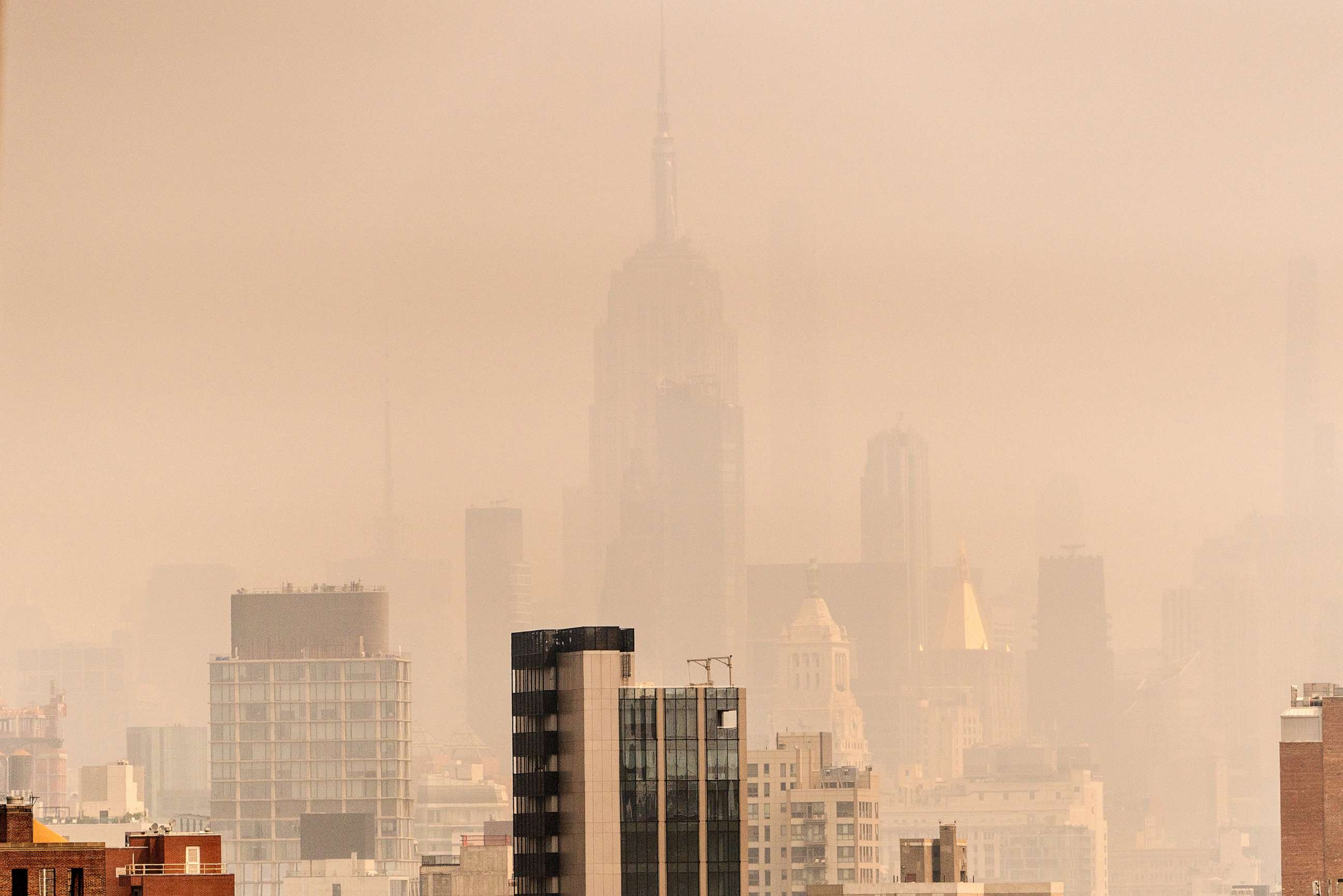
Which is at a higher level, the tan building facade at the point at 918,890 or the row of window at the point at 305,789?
the row of window at the point at 305,789

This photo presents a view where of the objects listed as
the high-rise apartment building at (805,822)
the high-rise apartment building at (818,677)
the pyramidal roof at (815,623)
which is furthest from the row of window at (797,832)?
the pyramidal roof at (815,623)

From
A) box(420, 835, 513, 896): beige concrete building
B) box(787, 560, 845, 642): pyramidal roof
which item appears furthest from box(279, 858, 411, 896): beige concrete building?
box(787, 560, 845, 642): pyramidal roof

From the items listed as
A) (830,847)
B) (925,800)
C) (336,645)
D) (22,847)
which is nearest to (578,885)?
(22,847)

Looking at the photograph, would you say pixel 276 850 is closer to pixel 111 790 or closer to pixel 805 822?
pixel 111 790

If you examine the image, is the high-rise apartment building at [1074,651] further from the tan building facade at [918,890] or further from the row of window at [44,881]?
the row of window at [44,881]

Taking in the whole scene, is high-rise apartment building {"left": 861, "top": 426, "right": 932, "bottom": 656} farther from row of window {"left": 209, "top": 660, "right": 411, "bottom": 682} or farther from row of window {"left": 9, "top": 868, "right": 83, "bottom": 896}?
row of window {"left": 9, "top": 868, "right": 83, "bottom": 896}

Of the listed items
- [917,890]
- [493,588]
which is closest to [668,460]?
[493,588]

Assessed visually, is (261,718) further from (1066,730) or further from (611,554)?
(1066,730)

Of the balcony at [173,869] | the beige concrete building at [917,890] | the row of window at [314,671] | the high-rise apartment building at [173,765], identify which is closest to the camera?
the balcony at [173,869]
